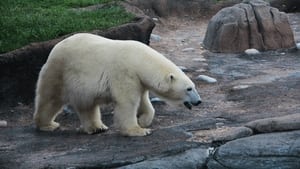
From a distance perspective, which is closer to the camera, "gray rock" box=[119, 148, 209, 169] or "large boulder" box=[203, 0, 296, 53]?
"gray rock" box=[119, 148, 209, 169]

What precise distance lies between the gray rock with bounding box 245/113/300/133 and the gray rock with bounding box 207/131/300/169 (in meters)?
0.17

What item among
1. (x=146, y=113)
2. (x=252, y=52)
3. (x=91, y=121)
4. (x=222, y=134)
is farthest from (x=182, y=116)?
(x=252, y=52)

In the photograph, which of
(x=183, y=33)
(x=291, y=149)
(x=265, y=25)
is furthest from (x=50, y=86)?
(x=183, y=33)

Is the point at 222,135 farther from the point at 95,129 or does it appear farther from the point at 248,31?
the point at 248,31

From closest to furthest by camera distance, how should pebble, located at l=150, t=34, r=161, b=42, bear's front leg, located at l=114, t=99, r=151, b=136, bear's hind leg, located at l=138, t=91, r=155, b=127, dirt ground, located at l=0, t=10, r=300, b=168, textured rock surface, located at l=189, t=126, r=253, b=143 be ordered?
dirt ground, located at l=0, t=10, r=300, b=168 < textured rock surface, located at l=189, t=126, r=253, b=143 < bear's front leg, located at l=114, t=99, r=151, b=136 < bear's hind leg, located at l=138, t=91, r=155, b=127 < pebble, located at l=150, t=34, r=161, b=42

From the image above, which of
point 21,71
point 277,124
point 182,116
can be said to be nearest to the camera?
point 277,124

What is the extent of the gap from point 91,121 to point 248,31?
439cm

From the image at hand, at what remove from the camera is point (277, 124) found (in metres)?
5.61

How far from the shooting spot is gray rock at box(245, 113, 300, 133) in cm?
557

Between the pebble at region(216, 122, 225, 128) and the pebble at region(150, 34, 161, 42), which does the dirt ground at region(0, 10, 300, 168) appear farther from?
the pebble at region(150, 34, 161, 42)

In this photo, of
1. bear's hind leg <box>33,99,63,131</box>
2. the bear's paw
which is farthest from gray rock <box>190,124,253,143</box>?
bear's hind leg <box>33,99,63,131</box>

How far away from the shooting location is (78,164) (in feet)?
17.3

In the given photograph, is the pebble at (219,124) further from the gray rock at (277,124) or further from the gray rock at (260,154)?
the gray rock at (260,154)

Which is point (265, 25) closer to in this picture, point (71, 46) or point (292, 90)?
point (292, 90)
